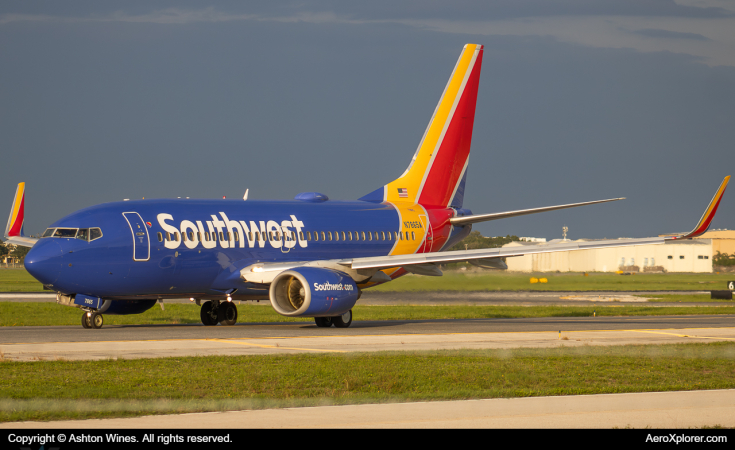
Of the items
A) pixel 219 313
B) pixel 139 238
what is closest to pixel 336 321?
pixel 219 313

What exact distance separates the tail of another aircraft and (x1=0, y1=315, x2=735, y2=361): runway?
802 centimetres

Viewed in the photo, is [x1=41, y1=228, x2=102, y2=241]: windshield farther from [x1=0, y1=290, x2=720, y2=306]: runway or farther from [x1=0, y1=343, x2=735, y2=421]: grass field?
[x1=0, y1=290, x2=720, y2=306]: runway

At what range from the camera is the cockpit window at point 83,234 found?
2642cm

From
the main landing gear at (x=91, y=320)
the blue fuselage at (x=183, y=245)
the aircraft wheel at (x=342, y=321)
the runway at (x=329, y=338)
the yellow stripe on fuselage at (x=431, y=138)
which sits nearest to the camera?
the runway at (x=329, y=338)

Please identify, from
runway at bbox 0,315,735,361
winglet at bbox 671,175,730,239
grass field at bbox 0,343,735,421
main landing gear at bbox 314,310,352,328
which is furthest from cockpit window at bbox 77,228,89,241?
winglet at bbox 671,175,730,239

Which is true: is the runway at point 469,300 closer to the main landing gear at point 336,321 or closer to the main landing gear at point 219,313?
the main landing gear at point 219,313

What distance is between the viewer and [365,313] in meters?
40.9

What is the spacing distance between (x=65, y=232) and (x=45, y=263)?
133cm

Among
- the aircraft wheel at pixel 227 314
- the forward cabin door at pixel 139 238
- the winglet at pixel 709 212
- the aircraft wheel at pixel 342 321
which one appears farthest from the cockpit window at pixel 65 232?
the winglet at pixel 709 212

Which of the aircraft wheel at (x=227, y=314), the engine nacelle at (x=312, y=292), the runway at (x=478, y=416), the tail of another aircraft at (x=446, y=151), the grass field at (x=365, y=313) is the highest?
the tail of another aircraft at (x=446, y=151)

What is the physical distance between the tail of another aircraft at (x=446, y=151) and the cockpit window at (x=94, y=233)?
1420 cm

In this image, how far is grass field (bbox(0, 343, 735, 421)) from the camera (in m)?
13.0

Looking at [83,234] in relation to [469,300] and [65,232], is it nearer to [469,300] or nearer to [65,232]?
[65,232]
